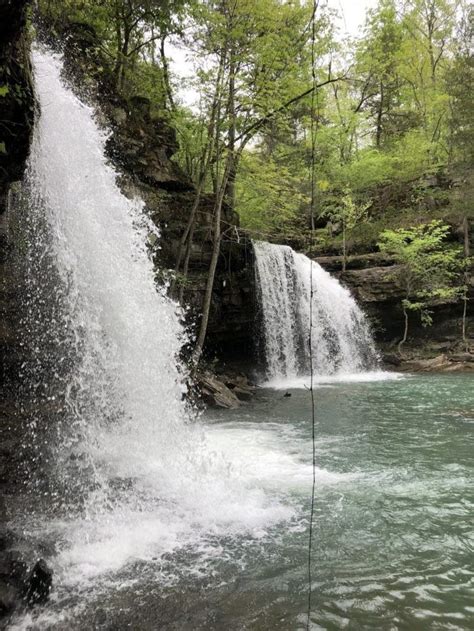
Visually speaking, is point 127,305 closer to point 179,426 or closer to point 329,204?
point 179,426

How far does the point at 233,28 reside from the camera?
518 inches

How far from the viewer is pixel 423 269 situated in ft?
67.3

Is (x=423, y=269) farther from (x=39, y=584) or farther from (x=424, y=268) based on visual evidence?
(x=39, y=584)

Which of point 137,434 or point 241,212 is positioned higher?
point 241,212

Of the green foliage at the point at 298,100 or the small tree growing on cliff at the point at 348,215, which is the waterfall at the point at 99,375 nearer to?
the green foliage at the point at 298,100

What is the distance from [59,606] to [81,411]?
206 inches

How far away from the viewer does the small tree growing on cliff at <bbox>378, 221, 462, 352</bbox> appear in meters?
20.4

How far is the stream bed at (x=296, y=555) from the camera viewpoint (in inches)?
135

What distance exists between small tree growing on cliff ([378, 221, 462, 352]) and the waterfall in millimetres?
14239

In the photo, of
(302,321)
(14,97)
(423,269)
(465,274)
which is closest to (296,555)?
(14,97)

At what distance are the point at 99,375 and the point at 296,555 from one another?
15.3ft

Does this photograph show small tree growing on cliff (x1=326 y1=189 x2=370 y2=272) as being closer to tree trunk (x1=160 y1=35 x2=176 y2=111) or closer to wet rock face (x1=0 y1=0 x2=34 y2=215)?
tree trunk (x1=160 y1=35 x2=176 y2=111)

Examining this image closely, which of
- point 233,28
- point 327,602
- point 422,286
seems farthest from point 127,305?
point 422,286

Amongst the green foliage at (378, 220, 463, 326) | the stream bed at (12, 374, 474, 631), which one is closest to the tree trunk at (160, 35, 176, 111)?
the green foliage at (378, 220, 463, 326)
